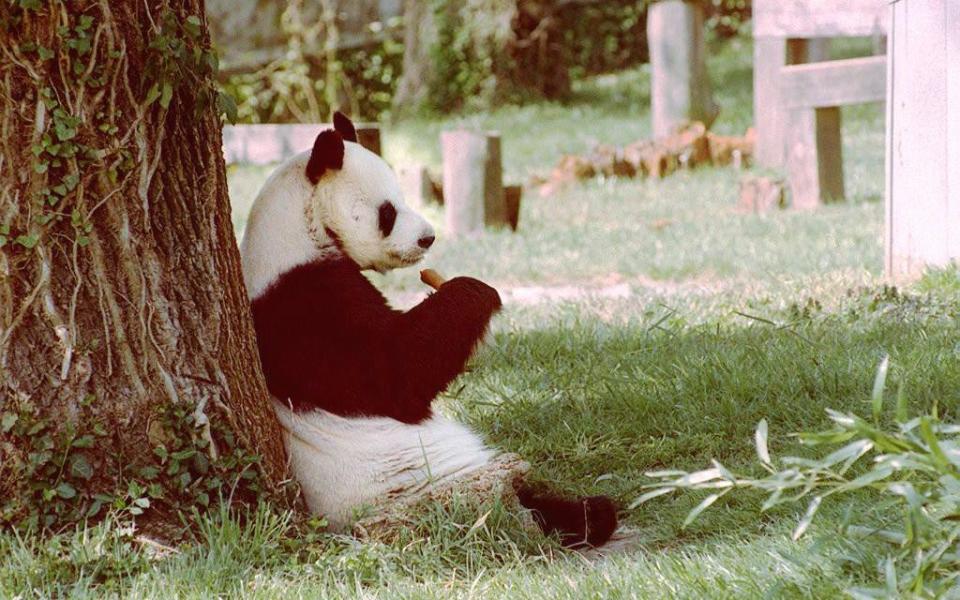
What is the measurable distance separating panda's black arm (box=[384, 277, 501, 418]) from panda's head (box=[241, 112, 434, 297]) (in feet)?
0.68

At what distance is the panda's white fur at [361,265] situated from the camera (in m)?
3.88

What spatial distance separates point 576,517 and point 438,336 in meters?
0.73

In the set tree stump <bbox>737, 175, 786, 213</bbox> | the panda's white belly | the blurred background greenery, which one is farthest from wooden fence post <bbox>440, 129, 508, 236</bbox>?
the blurred background greenery

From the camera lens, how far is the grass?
11.0 feet

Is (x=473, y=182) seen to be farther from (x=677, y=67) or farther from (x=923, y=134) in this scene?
(x=923, y=134)

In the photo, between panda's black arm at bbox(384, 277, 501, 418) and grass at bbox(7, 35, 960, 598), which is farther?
panda's black arm at bbox(384, 277, 501, 418)

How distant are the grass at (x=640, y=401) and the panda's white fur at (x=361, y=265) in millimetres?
177

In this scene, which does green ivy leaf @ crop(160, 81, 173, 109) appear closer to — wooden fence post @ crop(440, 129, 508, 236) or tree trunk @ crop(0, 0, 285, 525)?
tree trunk @ crop(0, 0, 285, 525)

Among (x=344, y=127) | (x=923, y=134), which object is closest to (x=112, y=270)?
(x=344, y=127)

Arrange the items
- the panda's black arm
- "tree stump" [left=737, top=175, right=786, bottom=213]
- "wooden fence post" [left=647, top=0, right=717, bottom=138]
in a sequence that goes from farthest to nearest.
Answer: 1. "wooden fence post" [left=647, top=0, right=717, bottom=138]
2. "tree stump" [left=737, top=175, right=786, bottom=213]
3. the panda's black arm

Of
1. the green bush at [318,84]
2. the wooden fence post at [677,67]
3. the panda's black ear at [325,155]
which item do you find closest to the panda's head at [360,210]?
the panda's black ear at [325,155]

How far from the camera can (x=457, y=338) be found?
3.89 meters

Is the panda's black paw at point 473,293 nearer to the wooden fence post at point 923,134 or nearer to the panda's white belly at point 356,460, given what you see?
the panda's white belly at point 356,460

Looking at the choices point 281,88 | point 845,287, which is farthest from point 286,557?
point 281,88
